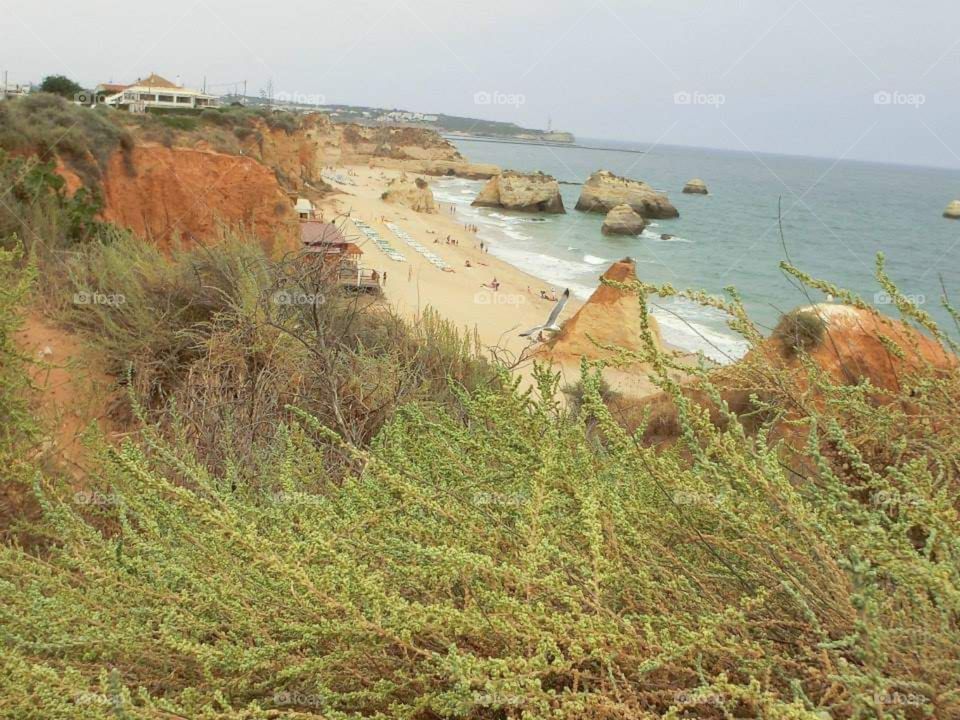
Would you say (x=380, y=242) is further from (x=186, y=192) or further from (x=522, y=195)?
(x=522, y=195)

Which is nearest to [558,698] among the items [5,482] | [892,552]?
[892,552]

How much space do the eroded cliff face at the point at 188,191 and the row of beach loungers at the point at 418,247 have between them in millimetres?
15685

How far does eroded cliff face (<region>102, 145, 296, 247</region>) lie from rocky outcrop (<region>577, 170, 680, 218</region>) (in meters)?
49.6

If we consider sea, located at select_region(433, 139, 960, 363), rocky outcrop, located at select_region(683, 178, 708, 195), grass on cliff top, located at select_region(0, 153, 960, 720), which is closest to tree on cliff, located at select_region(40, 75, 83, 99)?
sea, located at select_region(433, 139, 960, 363)

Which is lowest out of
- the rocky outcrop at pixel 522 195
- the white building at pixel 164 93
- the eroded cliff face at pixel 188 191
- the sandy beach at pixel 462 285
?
the sandy beach at pixel 462 285

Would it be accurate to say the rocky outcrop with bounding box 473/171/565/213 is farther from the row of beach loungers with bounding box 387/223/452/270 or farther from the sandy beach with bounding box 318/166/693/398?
the row of beach loungers with bounding box 387/223/452/270

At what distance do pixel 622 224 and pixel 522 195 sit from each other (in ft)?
46.8

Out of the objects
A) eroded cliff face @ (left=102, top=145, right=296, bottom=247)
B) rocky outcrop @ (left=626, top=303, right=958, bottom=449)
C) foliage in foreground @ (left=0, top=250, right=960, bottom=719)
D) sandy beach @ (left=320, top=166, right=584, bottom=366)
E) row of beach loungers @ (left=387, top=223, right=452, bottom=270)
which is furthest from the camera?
row of beach loungers @ (left=387, top=223, right=452, bottom=270)

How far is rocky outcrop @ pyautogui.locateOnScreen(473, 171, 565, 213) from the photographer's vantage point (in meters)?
63.5

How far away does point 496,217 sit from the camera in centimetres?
5884

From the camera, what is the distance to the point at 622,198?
216ft

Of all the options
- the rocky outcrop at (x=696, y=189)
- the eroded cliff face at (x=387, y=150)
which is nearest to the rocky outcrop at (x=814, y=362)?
the eroded cliff face at (x=387, y=150)

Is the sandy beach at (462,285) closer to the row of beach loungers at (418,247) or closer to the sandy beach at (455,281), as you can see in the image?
the sandy beach at (455,281)

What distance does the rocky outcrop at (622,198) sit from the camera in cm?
6400
